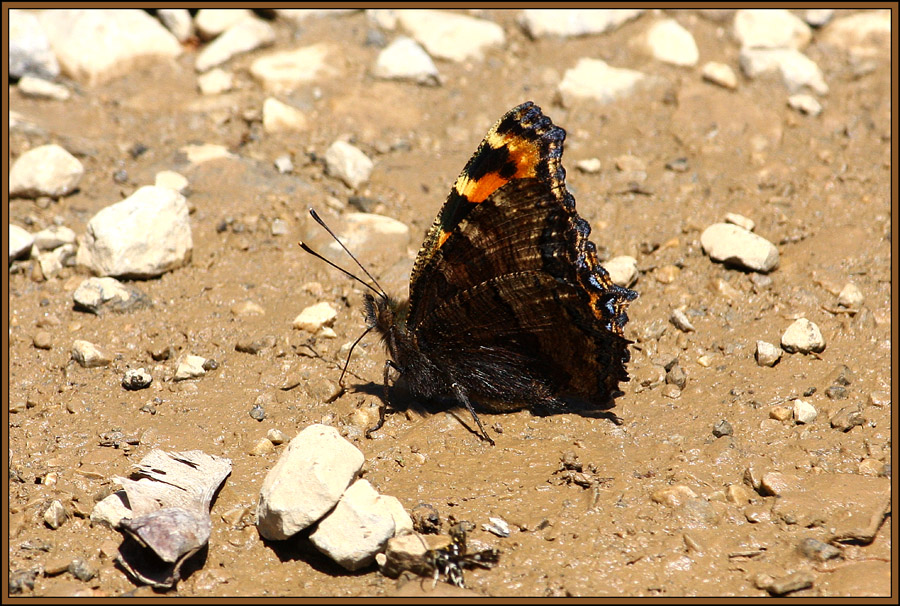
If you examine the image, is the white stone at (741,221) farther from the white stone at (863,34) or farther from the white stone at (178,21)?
the white stone at (178,21)

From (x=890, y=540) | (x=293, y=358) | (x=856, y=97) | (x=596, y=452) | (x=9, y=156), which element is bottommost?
(x=9, y=156)

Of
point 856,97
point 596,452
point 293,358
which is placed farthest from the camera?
point 856,97

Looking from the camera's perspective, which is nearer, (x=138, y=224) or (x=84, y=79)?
(x=138, y=224)

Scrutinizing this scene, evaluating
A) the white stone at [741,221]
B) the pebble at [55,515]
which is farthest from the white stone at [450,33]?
the pebble at [55,515]

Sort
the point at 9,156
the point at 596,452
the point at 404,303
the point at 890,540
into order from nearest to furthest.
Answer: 1. the point at 890,540
2. the point at 596,452
3. the point at 404,303
4. the point at 9,156

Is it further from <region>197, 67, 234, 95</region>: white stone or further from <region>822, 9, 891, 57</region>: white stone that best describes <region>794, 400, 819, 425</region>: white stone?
<region>197, 67, 234, 95</region>: white stone

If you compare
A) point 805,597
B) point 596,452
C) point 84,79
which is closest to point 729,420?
point 596,452

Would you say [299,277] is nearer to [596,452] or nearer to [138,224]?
[138,224]

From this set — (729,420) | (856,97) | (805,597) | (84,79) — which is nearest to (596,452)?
(729,420)

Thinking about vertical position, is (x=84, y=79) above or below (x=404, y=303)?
below
